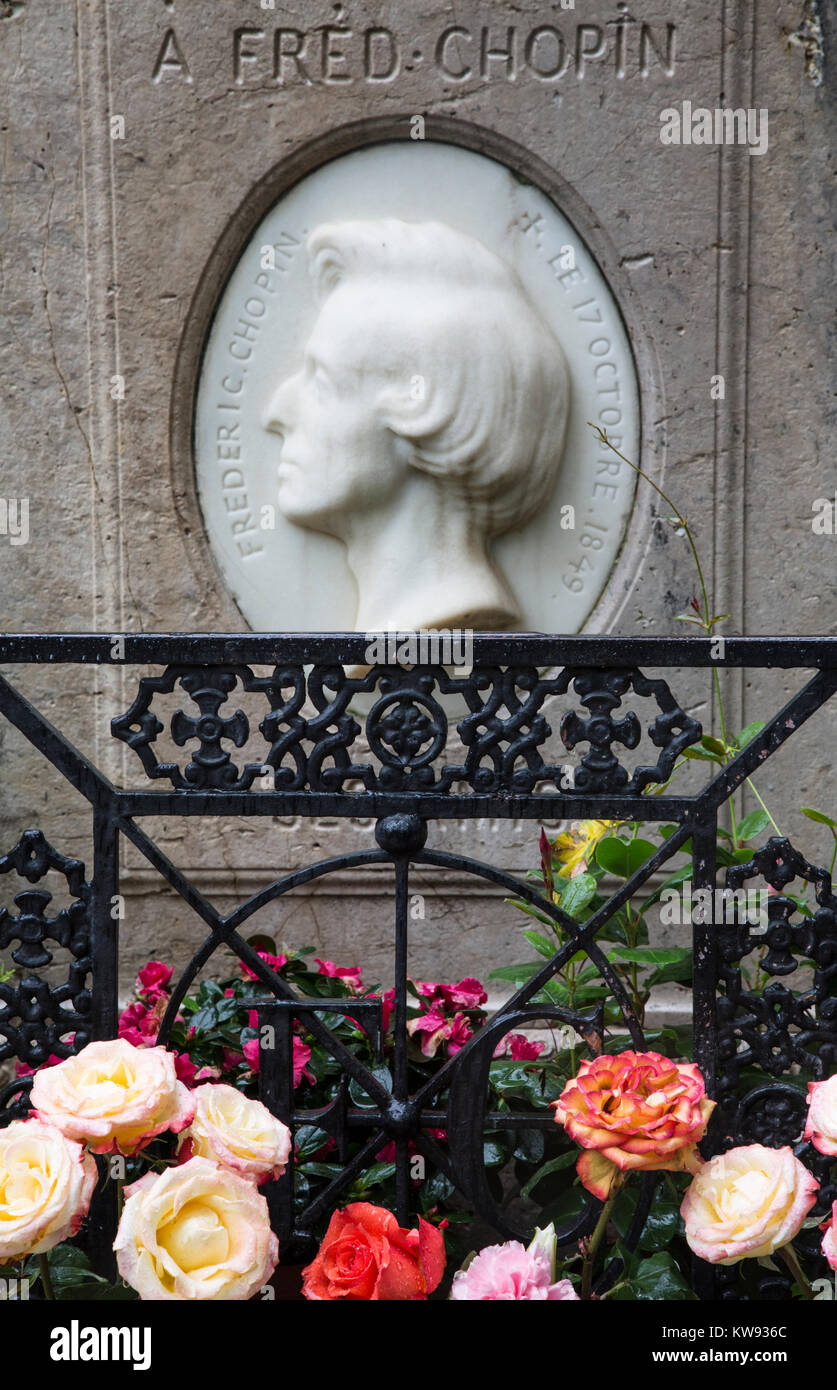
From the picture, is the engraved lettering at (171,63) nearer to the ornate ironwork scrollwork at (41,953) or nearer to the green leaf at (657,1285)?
the ornate ironwork scrollwork at (41,953)

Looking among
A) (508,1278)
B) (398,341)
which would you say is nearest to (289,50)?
(398,341)

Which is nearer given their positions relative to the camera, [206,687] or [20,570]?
[206,687]

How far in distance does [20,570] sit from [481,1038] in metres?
1.79

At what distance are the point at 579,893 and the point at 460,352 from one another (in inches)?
55.2

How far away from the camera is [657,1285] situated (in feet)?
4.44

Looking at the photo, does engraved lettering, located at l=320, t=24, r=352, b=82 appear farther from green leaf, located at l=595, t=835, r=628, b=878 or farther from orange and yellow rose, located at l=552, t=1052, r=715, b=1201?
orange and yellow rose, located at l=552, t=1052, r=715, b=1201

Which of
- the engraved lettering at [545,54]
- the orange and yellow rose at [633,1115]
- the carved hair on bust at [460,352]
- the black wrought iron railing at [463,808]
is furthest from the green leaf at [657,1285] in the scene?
the engraved lettering at [545,54]

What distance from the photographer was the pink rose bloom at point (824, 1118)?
1.21 meters

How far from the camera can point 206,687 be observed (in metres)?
1.45

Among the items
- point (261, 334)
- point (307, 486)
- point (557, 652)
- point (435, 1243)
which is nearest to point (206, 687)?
point (557, 652)

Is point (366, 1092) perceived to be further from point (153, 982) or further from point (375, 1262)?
point (153, 982)

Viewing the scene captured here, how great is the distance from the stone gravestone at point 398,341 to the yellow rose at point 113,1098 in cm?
150
